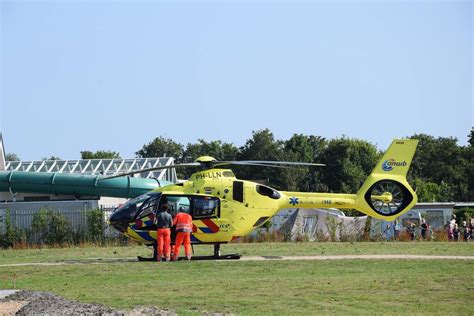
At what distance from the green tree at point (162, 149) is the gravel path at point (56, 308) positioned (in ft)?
345

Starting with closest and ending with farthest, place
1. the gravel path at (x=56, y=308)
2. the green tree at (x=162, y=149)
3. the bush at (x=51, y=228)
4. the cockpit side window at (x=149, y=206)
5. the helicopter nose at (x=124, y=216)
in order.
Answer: the gravel path at (x=56, y=308), the cockpit side window at (x=149, y=206), the helicopter nose at (x=124, y=216), the bush at (x=51, y=228), the green tree at (x=162, y=149)

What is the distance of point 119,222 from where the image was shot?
2934 centimetres

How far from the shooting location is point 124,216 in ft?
95.7

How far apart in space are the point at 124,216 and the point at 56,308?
13.0 m

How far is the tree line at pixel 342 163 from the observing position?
9744 centimetres

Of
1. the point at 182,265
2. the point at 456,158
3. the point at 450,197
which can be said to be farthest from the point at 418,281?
the point at 456,158

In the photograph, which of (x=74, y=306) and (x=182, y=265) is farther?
(x=182, y=265)

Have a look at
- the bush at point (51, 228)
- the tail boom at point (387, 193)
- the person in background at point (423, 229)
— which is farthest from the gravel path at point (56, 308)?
the person in background at point (423, 229)

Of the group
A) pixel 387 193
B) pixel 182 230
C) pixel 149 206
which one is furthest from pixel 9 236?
pixel 387 193

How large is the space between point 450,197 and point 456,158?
33.6ft

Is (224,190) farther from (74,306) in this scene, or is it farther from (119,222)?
(74,306)

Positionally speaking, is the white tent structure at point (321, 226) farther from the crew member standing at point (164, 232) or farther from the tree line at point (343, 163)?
the tree line at point (343, 163)

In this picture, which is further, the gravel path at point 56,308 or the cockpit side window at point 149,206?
the cockpit side window at point 149,206

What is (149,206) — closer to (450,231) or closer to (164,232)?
(164,232)
